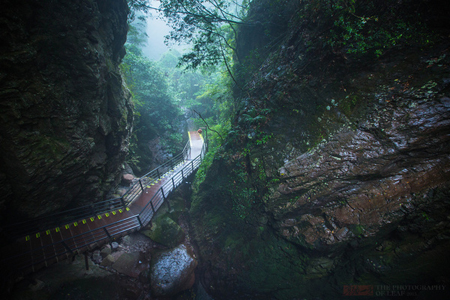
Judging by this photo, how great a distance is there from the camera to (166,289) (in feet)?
19.3

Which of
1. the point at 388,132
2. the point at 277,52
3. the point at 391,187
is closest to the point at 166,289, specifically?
the point at 391,187

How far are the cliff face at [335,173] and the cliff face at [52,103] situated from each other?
5788mm

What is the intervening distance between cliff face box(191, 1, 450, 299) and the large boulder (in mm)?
895

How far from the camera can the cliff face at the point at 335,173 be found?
3840mm

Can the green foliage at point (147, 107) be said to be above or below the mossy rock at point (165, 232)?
above

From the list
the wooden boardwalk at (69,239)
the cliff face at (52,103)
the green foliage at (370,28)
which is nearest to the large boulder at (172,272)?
the wooden boardwalk at (69,239)

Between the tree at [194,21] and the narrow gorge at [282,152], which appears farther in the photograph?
the tree at [194,21]

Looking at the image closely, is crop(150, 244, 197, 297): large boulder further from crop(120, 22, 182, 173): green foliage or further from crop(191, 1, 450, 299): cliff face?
crop(120, 22, 182, 173): green foliage

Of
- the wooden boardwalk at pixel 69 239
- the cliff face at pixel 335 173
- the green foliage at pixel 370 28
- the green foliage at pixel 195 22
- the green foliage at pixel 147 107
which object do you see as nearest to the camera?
the cliff face at pixel 335 173

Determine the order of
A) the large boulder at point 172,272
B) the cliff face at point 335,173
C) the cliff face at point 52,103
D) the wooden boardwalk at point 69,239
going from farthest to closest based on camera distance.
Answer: the large boulder at point 172,272
the wooden boardwalk at point 69,239
the cliff face at point 52,103
the cliff face at point 335,173

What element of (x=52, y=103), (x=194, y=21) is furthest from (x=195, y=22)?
(x=52, y=103)

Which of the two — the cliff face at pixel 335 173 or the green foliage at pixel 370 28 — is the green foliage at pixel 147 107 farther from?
the green foliage at pixel 370 28

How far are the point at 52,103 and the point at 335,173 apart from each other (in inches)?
353

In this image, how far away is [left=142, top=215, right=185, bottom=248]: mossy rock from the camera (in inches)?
275
